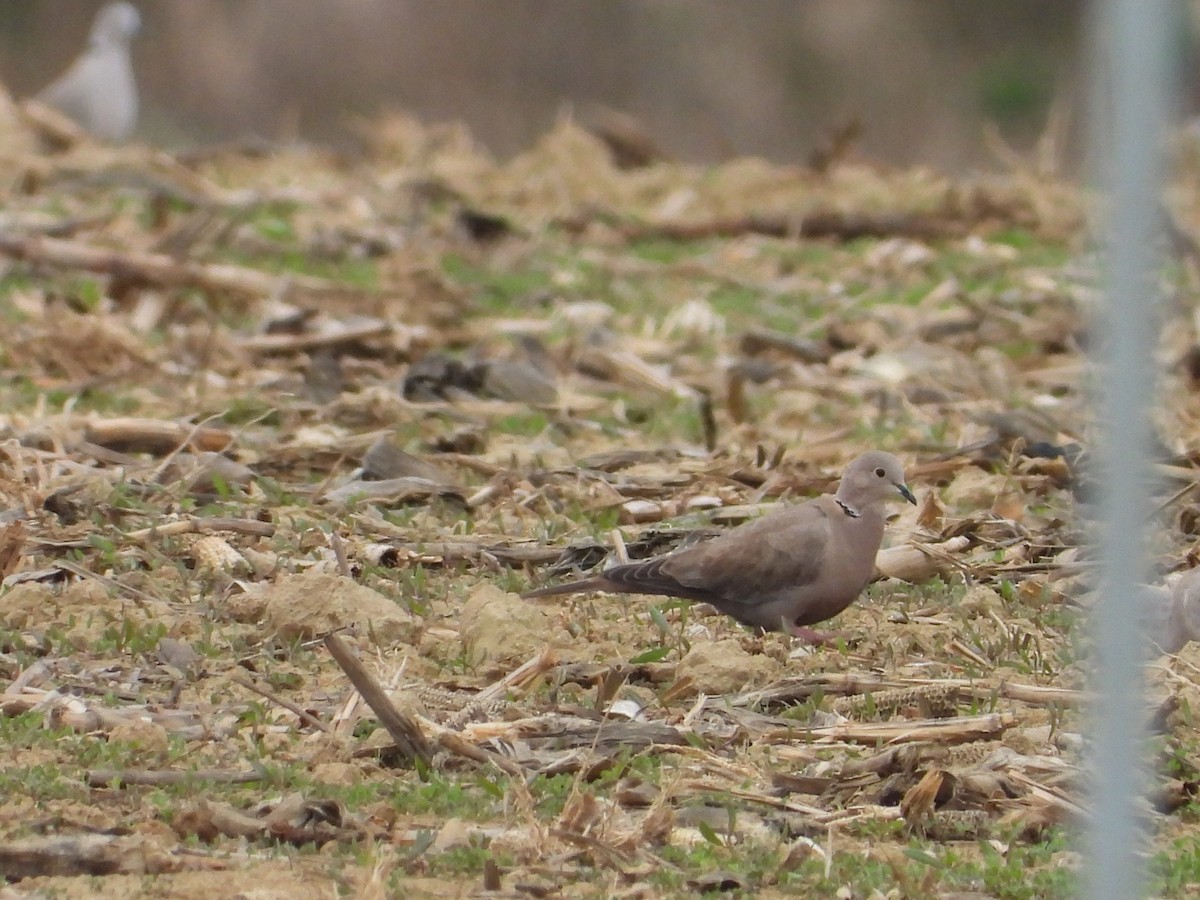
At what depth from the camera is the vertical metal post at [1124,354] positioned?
5.98 feet

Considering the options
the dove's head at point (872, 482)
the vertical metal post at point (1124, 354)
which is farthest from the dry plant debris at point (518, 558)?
the vertical metal post at point (1124, 354)

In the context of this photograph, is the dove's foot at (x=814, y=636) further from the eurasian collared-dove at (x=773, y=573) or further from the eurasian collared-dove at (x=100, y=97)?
the eurasian collared-dove at (x=100, y=97)

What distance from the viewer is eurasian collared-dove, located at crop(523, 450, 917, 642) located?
17.1ft

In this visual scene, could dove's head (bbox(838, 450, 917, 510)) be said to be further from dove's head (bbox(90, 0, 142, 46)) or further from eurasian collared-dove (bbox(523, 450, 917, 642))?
dove's head (bbox(90, 0, 142, 46))

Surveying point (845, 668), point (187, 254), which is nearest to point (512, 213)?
point (187, 254)

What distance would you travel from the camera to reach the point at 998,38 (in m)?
25.9

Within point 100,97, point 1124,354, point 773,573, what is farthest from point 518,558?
point 100,97

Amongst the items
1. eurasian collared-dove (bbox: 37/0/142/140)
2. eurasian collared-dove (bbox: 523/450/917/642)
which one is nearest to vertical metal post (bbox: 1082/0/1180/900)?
eurasian collared-dove (bbox: 523/450/917/642)

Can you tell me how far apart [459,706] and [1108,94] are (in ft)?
9.91

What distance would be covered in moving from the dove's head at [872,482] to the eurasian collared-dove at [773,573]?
86 millimetres

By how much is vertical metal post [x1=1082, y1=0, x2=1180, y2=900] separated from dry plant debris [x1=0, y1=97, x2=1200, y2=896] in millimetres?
1768

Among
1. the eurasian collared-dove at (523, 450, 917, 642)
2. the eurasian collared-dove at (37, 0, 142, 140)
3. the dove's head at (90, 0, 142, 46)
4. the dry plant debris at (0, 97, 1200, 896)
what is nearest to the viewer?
the dry plant debris at (0, 97, 1200, 896)

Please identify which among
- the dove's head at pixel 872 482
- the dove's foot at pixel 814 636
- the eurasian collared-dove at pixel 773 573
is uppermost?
the dove's head at pixel 872 482

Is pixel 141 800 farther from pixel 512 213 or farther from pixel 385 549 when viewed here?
pixel 512 213
